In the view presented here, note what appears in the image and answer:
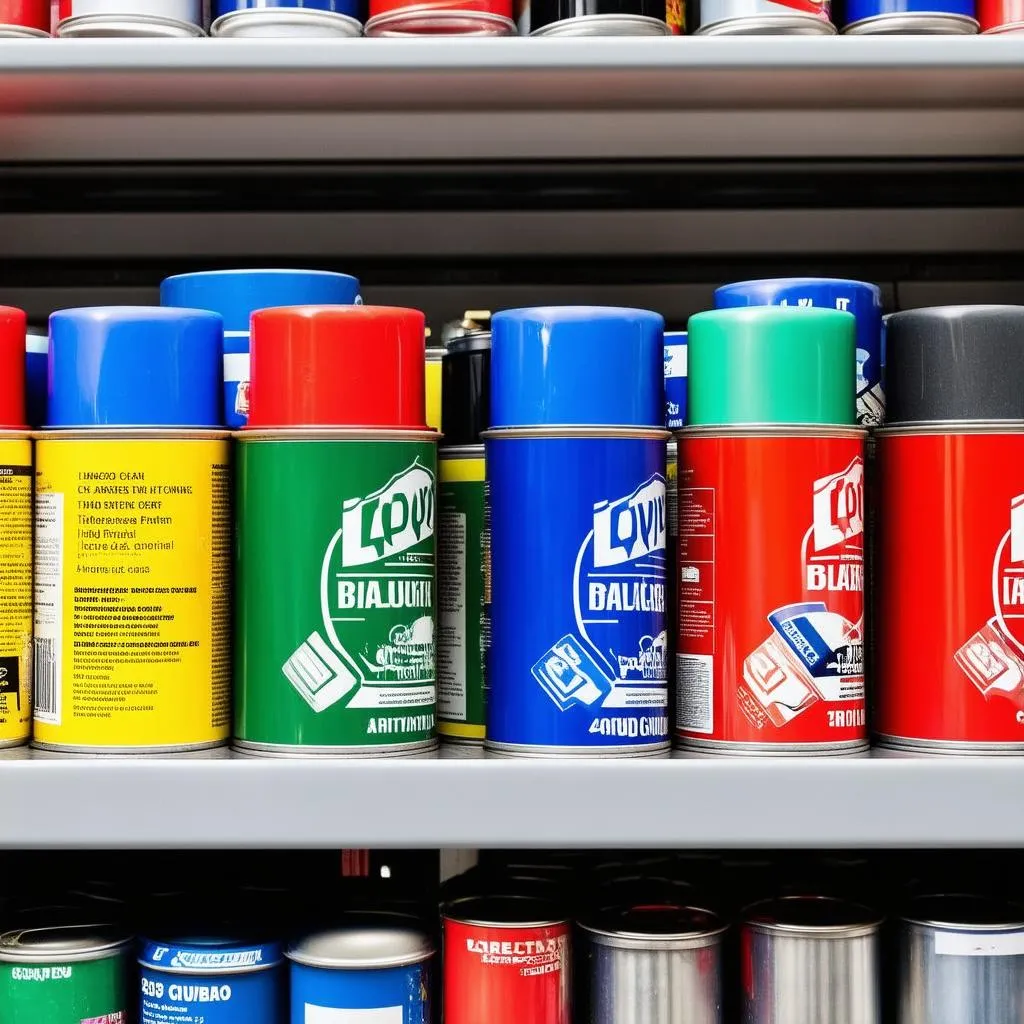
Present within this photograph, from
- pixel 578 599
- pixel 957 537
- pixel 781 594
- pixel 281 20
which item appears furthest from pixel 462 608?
pixel 281 20

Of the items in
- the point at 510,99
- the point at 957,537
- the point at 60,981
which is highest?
the point at 510,99

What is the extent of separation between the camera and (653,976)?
0.85 m

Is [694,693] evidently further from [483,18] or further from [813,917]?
A: [483,18]

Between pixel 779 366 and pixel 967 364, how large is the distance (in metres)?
0.12

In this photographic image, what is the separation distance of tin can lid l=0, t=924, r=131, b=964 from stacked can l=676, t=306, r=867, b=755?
16.2 inches

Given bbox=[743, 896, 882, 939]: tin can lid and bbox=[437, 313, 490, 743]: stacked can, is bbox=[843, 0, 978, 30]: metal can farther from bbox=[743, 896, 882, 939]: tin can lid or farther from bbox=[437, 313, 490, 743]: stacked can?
bbox=[743, 896, 882, 939]: tin can lid

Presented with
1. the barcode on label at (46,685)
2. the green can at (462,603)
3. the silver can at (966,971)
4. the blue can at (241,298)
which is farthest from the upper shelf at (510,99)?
the silver can at (966,971)

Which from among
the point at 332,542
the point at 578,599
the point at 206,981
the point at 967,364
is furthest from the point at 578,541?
the point at 206,981

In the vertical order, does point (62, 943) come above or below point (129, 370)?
below

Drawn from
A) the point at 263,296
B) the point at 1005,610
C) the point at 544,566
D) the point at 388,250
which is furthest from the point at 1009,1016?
the point at 388,250

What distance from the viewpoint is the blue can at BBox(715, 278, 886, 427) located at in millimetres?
907

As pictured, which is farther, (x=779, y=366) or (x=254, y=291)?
(x=254, y=291)

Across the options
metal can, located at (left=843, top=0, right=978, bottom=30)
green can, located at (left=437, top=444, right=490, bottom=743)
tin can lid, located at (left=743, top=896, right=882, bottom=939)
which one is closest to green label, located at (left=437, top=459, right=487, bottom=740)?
green can, located at (left=437, top=444, right=490, bottom=743)

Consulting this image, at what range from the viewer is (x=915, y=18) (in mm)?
931
